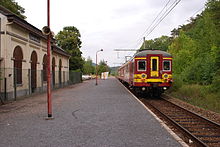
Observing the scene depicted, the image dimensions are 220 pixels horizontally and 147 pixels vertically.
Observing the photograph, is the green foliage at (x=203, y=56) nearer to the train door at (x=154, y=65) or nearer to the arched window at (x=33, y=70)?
the train door at (x=154, y=65)

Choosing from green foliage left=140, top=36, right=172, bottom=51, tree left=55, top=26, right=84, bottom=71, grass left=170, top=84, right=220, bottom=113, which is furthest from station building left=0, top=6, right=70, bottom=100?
green foliage left=140, top=36, right=172, bottom=51

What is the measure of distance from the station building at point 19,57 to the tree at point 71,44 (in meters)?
16.1

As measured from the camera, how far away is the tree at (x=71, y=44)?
35781mm

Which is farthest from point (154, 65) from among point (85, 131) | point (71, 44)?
point (71, 44)

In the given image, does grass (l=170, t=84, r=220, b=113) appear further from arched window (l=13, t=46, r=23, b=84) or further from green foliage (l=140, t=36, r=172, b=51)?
green foliage (l=140, t=36, r=172, b=51)

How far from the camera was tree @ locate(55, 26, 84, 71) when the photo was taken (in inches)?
1409

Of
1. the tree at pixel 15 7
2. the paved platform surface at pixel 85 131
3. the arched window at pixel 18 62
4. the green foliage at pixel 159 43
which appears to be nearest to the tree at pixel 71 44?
the tree at pixel 15 7

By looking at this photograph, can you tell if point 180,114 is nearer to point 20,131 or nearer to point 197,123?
point 197,123

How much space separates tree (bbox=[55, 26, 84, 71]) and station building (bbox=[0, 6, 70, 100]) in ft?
52.8

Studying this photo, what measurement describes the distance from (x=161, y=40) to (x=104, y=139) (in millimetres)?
74151

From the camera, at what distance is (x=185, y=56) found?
29.8m

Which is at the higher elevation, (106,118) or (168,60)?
(168,60)

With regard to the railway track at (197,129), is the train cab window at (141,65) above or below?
above

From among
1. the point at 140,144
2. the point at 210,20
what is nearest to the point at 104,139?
the point at 140,144
